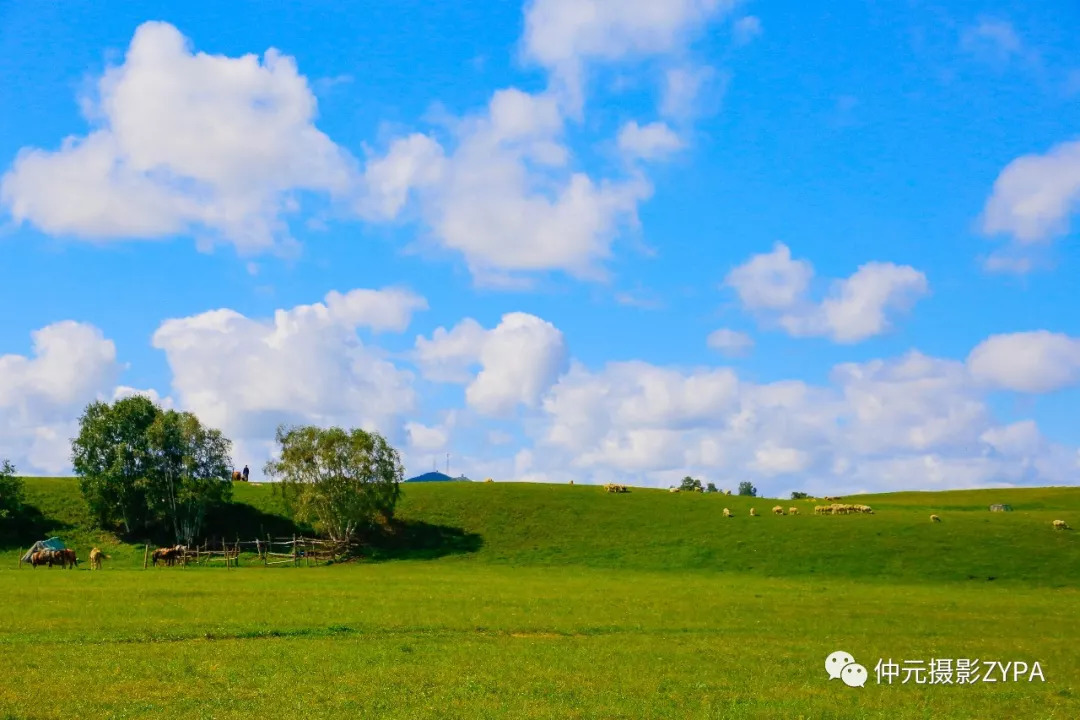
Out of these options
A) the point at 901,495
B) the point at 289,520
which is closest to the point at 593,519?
the point at 289,520

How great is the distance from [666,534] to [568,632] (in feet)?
193

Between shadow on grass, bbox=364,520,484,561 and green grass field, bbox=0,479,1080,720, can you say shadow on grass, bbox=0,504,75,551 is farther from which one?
shadow on grass, bbox=364,520,484,561

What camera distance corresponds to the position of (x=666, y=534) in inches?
3521

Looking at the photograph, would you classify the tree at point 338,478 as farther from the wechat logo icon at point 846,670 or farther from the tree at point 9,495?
the wechat logo icon at point 846,670

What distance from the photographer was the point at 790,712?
1994 cm

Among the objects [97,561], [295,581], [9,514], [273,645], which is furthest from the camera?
[9,514]

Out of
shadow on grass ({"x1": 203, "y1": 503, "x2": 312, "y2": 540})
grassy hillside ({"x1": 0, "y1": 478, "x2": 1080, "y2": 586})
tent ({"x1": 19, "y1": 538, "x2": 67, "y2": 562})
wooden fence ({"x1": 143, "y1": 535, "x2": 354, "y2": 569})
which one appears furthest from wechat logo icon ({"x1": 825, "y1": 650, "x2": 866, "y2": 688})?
shadow on grass ({"x1": 203, "y1": 503, "x2": 312, "y2": 540})

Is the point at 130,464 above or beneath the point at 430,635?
above

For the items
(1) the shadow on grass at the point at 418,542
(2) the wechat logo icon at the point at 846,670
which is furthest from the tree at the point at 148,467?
(2) the wechat logo icon at the point at 846,670

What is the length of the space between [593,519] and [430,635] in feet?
224

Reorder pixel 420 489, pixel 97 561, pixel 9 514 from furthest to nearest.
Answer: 1. pixel 420 489
2. pixel 9 514
3. pixel 97 561

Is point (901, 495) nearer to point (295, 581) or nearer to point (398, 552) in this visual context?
point (398, 552)

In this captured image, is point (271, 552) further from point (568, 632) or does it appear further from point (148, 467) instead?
point (568, 632)

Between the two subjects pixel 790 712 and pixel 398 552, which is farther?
pixel 398 552
